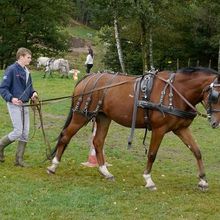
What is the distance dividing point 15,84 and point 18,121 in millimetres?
635

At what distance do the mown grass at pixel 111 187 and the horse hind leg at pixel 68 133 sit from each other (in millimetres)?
178

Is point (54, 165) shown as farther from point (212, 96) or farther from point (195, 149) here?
point (212, 96)

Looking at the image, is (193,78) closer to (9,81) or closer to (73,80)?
(9,81)

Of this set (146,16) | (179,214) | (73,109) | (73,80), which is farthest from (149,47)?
(179,214)

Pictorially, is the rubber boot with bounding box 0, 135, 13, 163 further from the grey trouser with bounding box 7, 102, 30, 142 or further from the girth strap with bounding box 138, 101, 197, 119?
the girth strap with bounding box 138, 101, 197, 119

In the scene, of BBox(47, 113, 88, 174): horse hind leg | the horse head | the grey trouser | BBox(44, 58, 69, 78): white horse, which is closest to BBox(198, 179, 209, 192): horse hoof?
the horse head

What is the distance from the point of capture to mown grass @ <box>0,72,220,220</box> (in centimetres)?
673

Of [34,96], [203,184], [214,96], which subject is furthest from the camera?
[34,96]

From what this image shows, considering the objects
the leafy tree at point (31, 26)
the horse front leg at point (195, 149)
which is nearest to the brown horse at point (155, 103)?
the horse front leg at point (195, 149)

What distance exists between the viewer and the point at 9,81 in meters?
8.89

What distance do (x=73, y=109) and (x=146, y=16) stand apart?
24039 mm

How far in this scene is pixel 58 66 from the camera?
27.1 metres

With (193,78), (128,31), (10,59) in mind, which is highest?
(193,78)

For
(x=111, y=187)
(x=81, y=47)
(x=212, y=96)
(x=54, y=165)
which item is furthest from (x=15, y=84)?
(x=81, y=47)
